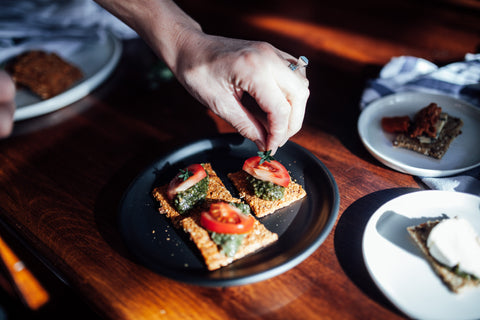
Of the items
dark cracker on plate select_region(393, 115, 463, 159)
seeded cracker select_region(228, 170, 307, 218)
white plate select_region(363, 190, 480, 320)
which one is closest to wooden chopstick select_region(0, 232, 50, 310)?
seeded cracker select_region(228, 170, 307, 218)

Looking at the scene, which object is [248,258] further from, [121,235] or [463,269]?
[463,269]

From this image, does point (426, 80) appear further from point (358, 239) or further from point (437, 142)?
point (358, 239)

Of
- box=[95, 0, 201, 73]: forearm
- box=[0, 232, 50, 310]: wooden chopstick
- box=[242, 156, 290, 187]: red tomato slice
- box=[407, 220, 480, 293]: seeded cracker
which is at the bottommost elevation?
box=[0, 232, 50, 310]: wooden chopstick

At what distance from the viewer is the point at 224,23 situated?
10.6ft

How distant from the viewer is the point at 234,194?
1.72 m

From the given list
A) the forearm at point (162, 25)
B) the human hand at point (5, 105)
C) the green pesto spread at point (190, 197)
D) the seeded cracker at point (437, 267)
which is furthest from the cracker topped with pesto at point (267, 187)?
the human hand at point (5, 105)

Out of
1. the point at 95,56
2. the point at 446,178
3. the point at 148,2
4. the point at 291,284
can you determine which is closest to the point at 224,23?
the point at 95,56

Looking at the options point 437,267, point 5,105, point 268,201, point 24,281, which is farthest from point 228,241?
point 24,281

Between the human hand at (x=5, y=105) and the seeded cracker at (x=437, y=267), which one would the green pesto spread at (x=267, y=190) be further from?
the human hand at (x=5, y=105)

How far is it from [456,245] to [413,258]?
0.54ft

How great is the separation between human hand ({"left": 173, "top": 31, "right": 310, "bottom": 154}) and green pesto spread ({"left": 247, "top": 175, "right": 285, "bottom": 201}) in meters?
0.19

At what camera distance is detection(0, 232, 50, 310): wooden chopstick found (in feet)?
6.95

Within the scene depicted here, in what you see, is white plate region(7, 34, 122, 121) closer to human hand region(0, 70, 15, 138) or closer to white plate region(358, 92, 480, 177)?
human hand region(0, 70, 15, 138)

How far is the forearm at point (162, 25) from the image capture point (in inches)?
65.3
